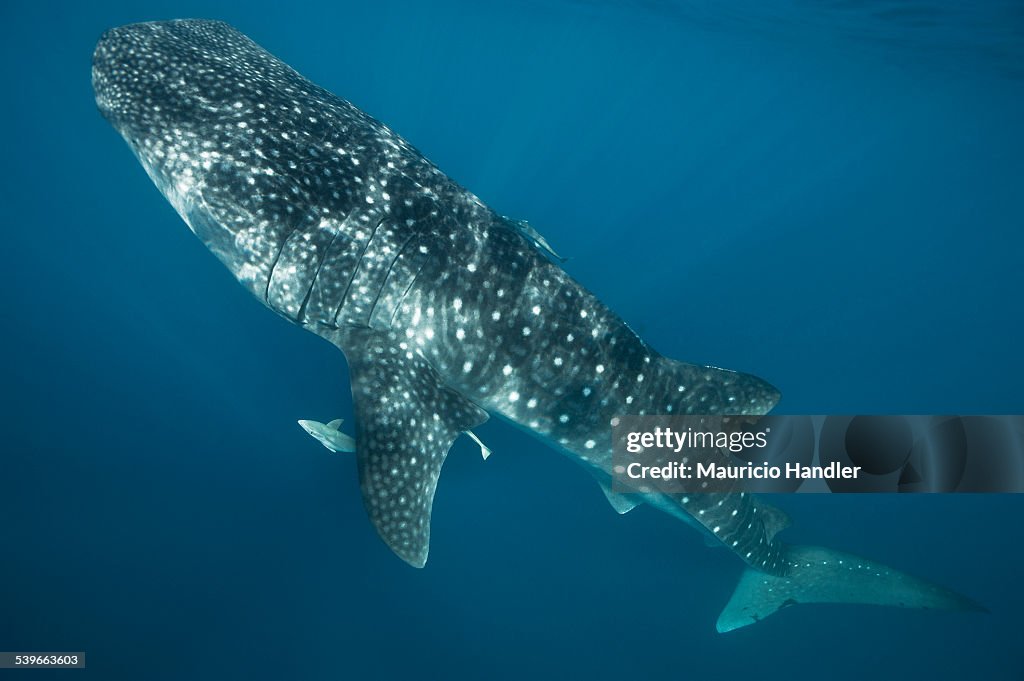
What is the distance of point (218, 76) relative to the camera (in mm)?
4484

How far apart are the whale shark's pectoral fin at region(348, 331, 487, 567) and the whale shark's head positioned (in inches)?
47.9

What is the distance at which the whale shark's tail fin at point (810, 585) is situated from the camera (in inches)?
263

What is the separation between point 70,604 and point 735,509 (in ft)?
29.7

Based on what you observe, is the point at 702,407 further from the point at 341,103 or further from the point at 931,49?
the point at 931,49

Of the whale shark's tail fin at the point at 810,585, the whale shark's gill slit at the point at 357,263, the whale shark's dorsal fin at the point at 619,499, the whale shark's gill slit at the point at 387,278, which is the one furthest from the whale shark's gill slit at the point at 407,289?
the whale shark's tail fin at the point at 810,585

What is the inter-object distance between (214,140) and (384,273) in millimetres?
1699

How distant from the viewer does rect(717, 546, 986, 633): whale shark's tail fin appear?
668 centimetres

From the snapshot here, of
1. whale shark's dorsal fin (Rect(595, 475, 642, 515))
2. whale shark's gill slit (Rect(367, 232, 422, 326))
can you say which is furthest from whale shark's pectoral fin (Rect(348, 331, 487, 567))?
whale shark's dorsal fin (Rect(595, 475, 642, 515))

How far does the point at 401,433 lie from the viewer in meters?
4.21

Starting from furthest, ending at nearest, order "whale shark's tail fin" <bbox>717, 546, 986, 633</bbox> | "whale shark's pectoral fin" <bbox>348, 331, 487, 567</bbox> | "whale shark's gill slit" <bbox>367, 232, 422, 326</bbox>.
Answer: "whale shark's tail fin" <bbox>717, 546, 986, 633</bbox> < "whale shark's gill slit" <bbox>367, 232, 422, 326</bbox> < "whale shark's pectoral fin" <bbox>348, 331, 487, 567</bbox>

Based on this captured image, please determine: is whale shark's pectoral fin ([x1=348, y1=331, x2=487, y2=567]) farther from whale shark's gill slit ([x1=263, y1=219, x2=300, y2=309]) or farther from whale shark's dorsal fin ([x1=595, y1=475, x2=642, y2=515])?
whale shark's dorsal fin ([x1=595, y1=475, x2=642, y2=515])

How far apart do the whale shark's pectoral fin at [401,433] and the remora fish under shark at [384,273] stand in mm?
12

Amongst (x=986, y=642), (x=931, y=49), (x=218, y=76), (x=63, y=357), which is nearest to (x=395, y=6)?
(x=931, y=49)

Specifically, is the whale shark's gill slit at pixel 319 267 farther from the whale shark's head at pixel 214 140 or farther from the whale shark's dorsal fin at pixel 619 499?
the whale shark's dorsal fin at pixel 619 499
